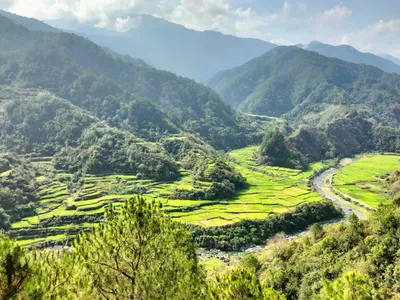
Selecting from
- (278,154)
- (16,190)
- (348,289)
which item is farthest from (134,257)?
(278,154)

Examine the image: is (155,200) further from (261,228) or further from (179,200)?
(179,200)

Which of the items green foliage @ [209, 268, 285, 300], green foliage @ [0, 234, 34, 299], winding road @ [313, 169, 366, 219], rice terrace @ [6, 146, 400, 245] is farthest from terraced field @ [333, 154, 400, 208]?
green foliage @ [0, 234, 34, 299]

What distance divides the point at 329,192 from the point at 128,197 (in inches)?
2232

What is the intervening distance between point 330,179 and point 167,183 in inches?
2182

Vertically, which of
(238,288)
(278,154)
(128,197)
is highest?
(238,288)

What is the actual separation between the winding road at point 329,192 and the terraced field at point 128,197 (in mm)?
3893

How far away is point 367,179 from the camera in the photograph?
105750 mm

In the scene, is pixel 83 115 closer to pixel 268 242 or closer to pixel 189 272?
pixel 268 242

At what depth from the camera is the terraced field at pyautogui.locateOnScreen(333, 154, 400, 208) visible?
289 ft

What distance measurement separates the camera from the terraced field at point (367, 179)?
88131 millimetres

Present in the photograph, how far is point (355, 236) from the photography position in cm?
4041

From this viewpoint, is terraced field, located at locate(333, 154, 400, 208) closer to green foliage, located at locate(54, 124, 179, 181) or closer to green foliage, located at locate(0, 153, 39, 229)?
green foliage, located at locate(54, 124, 179, 181)

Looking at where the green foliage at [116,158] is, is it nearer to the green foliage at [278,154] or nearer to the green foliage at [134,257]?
the green foliage at [278,154]

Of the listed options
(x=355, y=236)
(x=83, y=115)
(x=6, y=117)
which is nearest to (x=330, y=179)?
(x=355, y=236)
